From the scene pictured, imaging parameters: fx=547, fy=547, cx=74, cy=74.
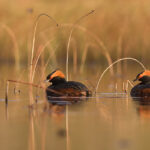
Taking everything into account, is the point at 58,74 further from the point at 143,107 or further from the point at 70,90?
the point at 143,107

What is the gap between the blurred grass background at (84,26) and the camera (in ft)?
106

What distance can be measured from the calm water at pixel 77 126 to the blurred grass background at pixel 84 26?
17851mm

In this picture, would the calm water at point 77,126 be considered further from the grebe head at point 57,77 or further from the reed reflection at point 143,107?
the grebe head at point 57,77

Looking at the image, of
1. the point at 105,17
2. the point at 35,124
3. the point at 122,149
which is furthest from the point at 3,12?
the point at 122,149

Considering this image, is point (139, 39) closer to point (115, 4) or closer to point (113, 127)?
point (115, 4)

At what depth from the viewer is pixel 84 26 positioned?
3522 cm

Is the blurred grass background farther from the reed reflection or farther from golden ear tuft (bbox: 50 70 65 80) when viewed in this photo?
the reed reflection

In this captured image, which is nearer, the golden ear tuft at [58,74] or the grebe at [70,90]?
the grebe at [70,90]

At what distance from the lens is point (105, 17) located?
117 ft

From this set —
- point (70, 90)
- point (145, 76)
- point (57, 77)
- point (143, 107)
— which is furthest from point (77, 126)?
point (145, 76)

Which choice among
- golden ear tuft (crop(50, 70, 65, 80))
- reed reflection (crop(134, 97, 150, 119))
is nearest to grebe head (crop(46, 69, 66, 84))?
golden ear tuft (crop(50, 70, 65, 80))

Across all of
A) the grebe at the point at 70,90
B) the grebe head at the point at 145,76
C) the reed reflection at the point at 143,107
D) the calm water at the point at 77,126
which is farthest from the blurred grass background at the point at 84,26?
the calm water at the point at 77,126

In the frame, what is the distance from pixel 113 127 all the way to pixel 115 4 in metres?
29.0

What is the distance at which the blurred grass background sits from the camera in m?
32.2
